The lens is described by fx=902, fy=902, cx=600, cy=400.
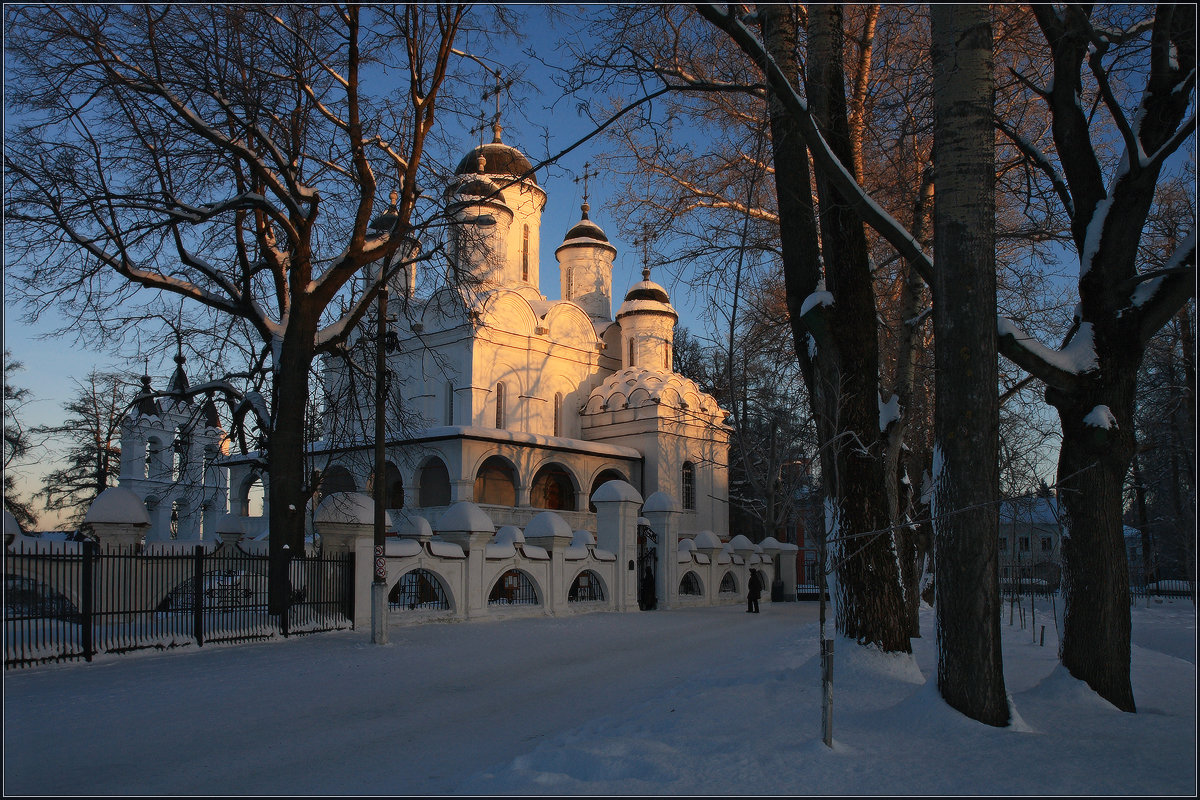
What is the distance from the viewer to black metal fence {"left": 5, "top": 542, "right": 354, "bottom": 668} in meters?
11.5

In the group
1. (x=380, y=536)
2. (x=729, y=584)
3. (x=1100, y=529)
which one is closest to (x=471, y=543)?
(x=380, y=536)

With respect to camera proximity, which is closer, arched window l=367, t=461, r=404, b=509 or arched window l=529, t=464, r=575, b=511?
arched window l=367, t=461, r=404, b=509

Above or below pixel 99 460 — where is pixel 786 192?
above

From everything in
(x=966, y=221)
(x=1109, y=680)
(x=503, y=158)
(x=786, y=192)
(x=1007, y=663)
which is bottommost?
(x=1007, y=663)

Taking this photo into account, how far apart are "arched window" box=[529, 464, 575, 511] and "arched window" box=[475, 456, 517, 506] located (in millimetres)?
872

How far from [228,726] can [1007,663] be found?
879 cm

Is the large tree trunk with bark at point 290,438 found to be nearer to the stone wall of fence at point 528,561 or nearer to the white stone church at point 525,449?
the stone wall of fence at point 528,561

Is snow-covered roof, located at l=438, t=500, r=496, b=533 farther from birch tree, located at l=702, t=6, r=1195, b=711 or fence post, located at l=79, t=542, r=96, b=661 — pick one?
birch tree, located at l=702, t=6, r=1195, b=711

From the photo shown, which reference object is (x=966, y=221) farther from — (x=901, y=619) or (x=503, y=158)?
(x=503, y=158)

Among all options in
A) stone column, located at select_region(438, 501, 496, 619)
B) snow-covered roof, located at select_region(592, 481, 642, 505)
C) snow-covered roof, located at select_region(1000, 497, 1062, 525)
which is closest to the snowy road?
stone column, located at select_region(438, 501, 496, 619)

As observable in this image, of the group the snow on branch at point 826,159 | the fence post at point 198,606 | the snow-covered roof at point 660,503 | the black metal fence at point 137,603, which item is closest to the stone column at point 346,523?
the black metal fence at point 137,603

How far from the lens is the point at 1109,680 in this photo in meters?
7.23

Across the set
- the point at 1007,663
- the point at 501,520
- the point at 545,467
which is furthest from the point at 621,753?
the point at 545,467

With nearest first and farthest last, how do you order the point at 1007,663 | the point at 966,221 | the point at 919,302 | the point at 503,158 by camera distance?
the point at 966,221
the point at 1007,663
the point at 919,302
the point at 503,158
